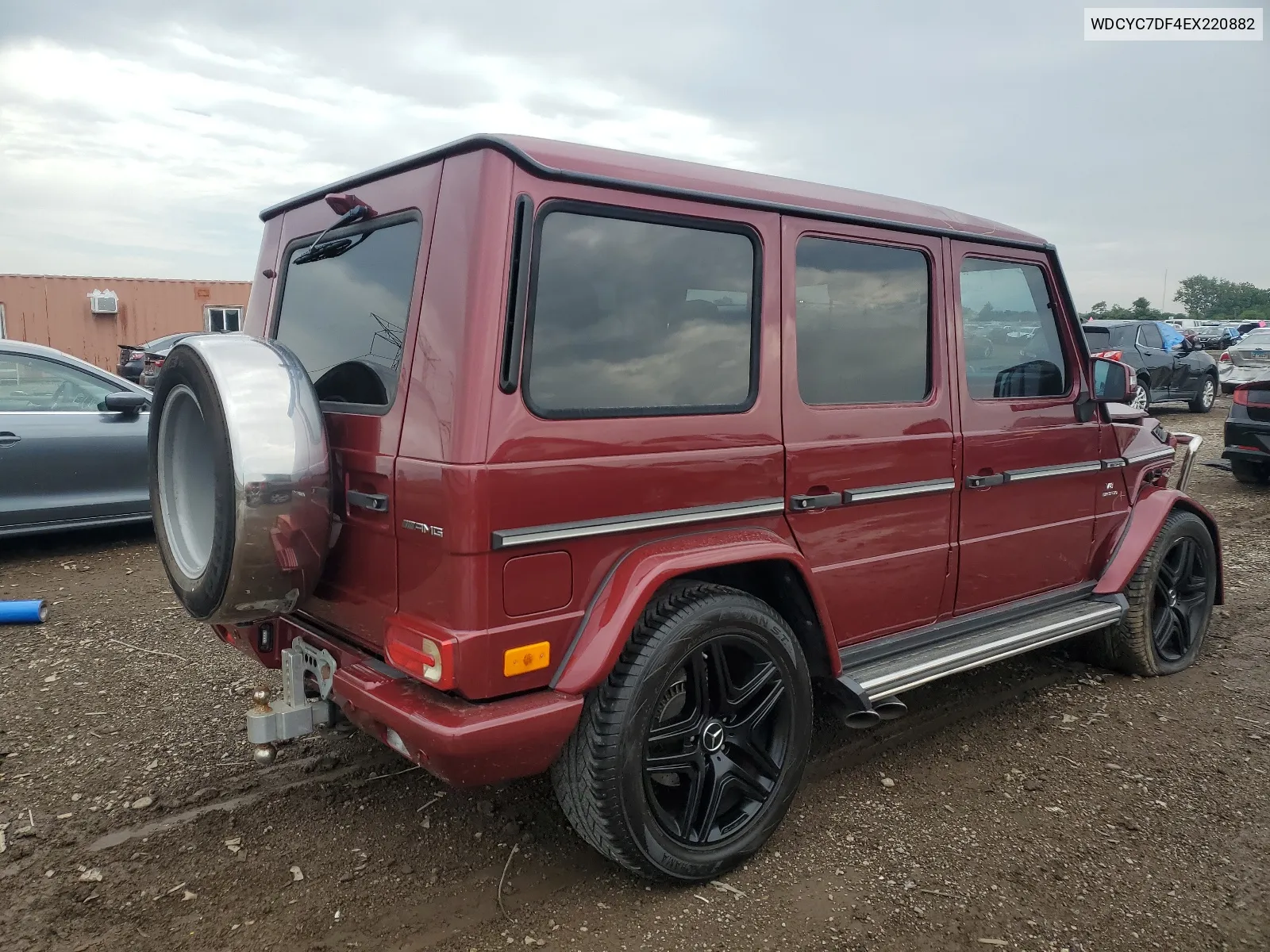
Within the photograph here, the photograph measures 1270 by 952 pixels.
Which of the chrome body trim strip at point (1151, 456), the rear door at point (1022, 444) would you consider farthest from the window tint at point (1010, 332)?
the chrome body trim strip at point (1151, 456)

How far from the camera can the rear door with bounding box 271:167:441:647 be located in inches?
98.7

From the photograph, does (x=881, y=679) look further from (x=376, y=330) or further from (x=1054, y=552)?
(x=376, y=330)

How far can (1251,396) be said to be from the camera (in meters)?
9.20

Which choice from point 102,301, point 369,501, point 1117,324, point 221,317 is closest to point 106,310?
point 102,301

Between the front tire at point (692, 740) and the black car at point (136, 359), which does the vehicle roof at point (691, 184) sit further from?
the black car at point (136, 359)

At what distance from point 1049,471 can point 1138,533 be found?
2.76ft

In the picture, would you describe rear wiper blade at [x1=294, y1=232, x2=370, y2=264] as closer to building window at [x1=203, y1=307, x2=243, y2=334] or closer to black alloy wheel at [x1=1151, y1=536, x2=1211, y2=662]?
black alloy wheel at [x1=1151, y1=536, x2=1211, y2=662]

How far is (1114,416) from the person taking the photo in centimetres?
427

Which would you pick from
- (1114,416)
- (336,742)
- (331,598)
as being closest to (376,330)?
(331,598)

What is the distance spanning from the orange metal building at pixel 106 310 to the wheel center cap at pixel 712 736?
71.0ft

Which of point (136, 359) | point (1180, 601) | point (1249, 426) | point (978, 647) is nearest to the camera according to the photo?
point (978, 647)

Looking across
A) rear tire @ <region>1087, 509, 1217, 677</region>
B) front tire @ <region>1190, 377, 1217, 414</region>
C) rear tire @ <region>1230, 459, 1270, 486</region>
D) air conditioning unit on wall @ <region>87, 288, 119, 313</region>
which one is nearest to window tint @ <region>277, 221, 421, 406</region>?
rear tire @ <region>1087, 509, 1217, 677</region>

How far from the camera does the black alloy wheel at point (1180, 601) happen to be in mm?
4504

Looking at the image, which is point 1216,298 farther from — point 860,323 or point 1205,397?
point 860,323
